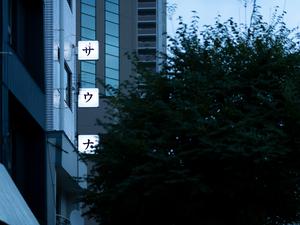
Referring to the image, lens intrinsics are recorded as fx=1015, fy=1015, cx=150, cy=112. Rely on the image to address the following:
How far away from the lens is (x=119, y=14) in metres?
92.2

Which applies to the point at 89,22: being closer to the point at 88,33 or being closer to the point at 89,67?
the point at 88,33

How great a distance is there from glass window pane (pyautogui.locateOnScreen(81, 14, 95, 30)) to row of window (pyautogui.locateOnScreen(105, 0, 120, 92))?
166 centimetres

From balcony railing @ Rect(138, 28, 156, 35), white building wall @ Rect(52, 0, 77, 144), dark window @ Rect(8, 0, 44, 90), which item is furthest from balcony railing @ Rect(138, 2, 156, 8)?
dark window @ Rect(8, 0, 44, 90)

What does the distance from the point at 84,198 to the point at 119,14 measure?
67108 mm

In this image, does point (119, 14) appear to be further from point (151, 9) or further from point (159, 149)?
point (159, 149)

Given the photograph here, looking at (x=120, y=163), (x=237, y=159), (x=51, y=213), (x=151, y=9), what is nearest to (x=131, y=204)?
(x=120, y=163)

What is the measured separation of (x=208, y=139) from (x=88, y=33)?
66702mm

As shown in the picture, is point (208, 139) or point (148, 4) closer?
point (208, 139)

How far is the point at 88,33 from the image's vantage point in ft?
293

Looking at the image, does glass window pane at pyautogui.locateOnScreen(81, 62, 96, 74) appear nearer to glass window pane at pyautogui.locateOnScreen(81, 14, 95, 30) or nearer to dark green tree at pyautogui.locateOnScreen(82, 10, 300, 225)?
glass window pane at pyautogui.locateOnScreen(81, 14, 95, 30)

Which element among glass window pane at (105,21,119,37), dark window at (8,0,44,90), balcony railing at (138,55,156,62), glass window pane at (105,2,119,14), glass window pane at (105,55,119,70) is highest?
glass window pane at (105,2,119,14)

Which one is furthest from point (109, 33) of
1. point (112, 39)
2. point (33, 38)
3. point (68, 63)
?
point (33, 38)

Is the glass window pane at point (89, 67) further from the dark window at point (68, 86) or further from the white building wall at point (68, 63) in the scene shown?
the dark window at point (68, 86)

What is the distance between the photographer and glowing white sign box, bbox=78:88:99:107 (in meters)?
38.9
